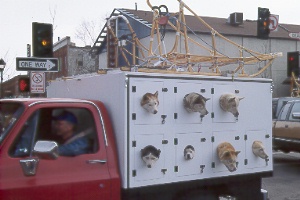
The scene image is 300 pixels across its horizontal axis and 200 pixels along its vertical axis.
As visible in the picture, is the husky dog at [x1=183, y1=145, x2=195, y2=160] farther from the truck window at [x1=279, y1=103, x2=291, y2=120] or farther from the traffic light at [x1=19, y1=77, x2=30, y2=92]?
the traffic light at [x1=19, y1=77, x2=30, y2=92]

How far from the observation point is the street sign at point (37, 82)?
13742mm

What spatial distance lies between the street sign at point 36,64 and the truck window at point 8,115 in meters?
7.19

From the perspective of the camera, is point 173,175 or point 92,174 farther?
point 173,175

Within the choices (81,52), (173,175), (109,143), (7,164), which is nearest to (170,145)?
(173,175)

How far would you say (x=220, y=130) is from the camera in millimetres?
5570

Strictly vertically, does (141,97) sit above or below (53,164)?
above

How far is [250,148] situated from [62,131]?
2389 mm

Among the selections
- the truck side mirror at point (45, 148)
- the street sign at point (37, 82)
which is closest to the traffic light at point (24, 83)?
the street sign at point (37, 82)

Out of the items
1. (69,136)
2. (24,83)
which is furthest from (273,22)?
(69,136)

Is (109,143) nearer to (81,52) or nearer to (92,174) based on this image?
(92,174)

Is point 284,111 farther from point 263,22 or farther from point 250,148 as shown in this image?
point 250,148

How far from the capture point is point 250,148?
584 cm

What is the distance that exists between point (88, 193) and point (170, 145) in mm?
1098

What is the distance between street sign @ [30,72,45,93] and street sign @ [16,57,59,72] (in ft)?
4.60
